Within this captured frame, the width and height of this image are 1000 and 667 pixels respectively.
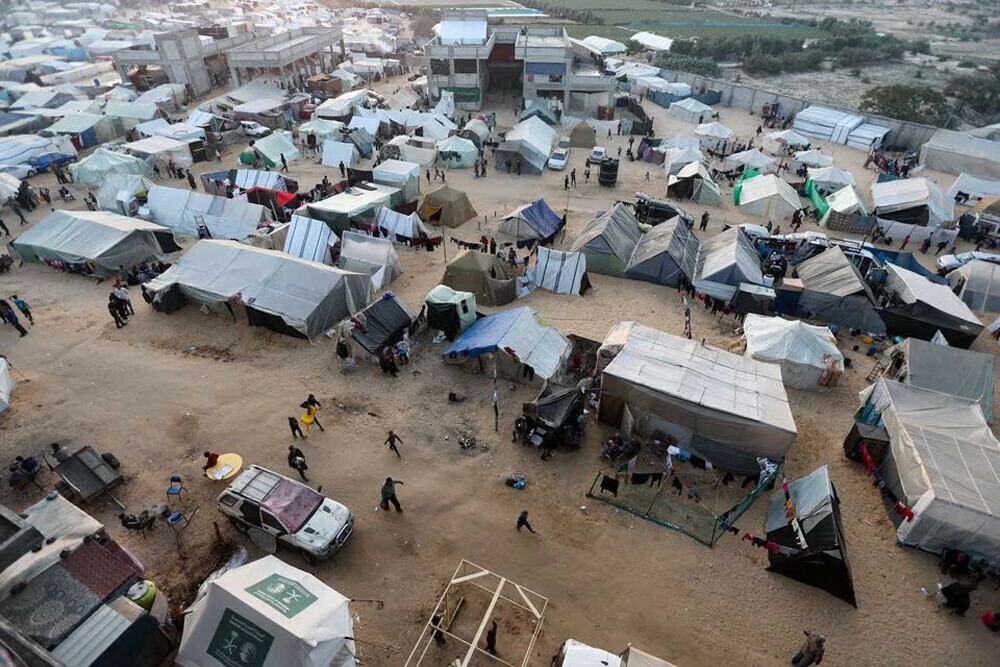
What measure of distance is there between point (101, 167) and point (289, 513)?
30.8m

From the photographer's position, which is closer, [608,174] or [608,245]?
[608,245]

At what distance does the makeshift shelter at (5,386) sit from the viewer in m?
14.9

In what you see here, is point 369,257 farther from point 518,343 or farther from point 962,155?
point 962,155

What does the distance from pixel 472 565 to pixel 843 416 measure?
1270cm

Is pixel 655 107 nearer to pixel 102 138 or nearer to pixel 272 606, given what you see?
pixel 102 138

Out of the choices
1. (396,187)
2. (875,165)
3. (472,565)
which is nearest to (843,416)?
(472,565)

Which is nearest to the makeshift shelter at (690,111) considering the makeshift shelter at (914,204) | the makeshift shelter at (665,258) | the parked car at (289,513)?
the makeshift shelter at (914,204)

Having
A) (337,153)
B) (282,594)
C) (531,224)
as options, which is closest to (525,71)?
(337,153)

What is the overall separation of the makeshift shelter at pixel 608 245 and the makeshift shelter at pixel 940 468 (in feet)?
35.4

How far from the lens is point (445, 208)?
88.1 ft

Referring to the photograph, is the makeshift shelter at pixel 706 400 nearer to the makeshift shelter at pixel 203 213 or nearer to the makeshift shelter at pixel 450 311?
the makeshift shelter at pixel 450 311

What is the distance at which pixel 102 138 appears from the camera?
39344 millimetres

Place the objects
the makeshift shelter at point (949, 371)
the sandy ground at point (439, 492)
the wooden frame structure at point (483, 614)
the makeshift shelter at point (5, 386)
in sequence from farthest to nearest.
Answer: the makeshift shelter at point (949, 371), the makeshift shelter at point (5, 386), the sandy ground at point (439, 492), the wooden frame structure at point (483, 614)

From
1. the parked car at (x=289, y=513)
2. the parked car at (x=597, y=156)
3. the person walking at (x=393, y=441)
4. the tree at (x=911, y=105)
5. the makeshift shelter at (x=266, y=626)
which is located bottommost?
the person walking at (x=393, y=441)
